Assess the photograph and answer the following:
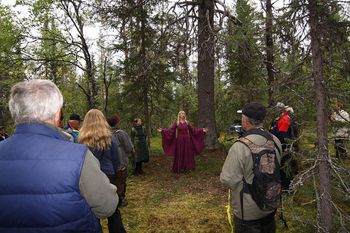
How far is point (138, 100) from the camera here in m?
15.1

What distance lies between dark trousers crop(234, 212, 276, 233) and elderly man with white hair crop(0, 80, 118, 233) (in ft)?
7.40

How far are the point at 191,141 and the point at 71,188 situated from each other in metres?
9.14

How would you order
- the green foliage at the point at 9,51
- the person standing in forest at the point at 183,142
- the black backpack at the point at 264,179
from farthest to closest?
1. the green foliage at the point at 9,51
2. the person standing in forest at the point at 183,142
3. the black backpack at the point at 264,179

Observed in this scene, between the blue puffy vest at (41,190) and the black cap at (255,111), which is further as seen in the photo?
the black cap at (255,111)

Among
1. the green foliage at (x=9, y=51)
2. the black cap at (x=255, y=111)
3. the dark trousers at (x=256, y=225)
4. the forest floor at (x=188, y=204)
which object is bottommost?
the forest floor at (x=188, y=204)

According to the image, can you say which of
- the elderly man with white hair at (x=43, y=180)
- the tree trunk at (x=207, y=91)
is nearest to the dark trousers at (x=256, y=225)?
the elderly man with white hair at (x=43, y=180)

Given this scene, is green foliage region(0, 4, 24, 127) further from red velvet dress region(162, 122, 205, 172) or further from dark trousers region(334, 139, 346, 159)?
dark trousers region(334, 139, 346, 159)

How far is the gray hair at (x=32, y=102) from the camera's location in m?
2.24

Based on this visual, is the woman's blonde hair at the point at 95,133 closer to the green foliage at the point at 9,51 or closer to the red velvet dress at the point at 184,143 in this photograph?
the red velvet dress at the point at 184,143

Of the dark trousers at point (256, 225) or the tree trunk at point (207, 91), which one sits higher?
the tree trunk at point (207, 91)

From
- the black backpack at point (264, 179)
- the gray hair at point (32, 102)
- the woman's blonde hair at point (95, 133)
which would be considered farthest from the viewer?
the woman's blonde hair at point (95, 133)

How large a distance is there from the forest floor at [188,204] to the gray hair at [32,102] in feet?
12.4

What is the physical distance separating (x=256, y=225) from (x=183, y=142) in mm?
7120

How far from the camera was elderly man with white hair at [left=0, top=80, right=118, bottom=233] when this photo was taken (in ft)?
6.63
